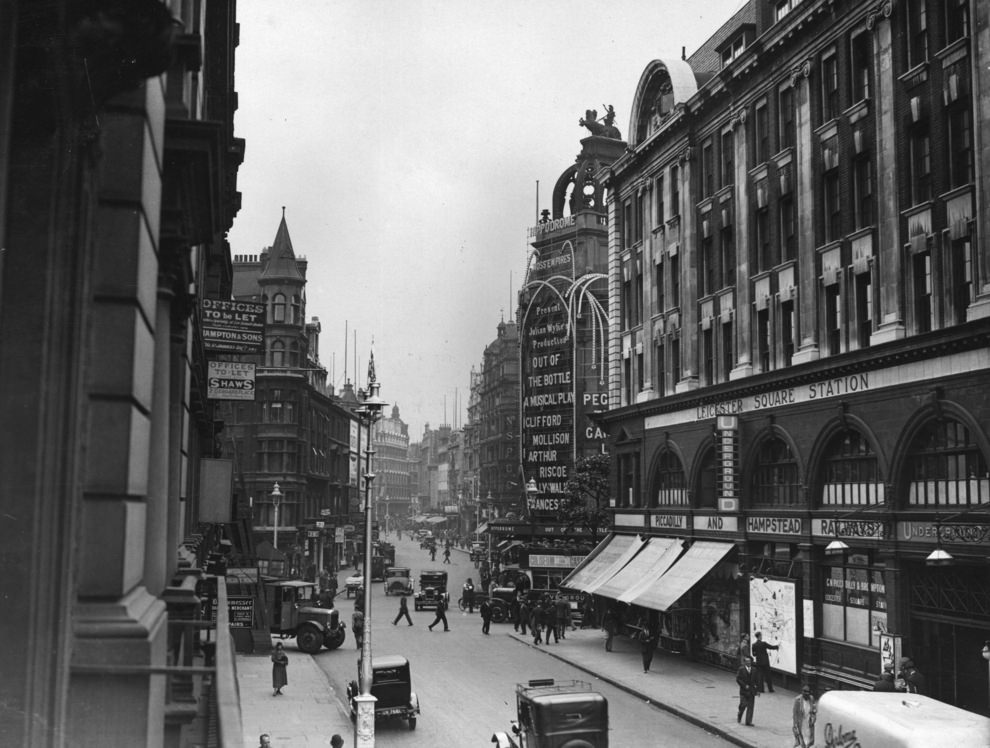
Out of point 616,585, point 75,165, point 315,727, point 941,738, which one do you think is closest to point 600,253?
point 616,585

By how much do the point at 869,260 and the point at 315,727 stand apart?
17.4m

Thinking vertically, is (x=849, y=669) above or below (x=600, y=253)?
below

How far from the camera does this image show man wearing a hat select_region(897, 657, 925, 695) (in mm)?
22156

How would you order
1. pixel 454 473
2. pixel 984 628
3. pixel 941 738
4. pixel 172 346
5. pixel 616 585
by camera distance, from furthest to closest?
pixel 454 473, pixel 616 585, pixel 984 628, pixel 941 738, pixel 172 346

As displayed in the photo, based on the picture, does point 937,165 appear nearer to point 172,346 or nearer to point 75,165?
point 172,346

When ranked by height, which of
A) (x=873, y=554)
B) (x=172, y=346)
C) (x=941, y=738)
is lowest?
(x=941, y=738)

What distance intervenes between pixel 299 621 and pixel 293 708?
12.3 metres

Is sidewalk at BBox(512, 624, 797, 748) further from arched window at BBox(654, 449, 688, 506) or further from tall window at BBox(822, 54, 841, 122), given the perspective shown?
tall window at BBox(822, 54, 841, 122)

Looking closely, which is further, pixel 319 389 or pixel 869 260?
pixel 319 389

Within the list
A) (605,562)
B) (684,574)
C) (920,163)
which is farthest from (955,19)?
(605,562)

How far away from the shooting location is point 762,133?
3234 centimetres

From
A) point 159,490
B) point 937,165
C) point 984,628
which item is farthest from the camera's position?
point 937,165

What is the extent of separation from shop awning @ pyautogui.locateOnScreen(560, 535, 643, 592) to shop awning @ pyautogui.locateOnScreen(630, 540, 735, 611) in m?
4.43

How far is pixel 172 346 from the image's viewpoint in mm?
11984
